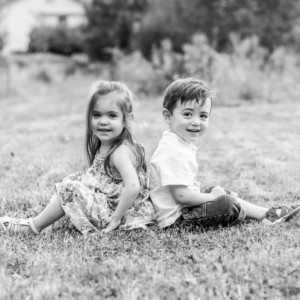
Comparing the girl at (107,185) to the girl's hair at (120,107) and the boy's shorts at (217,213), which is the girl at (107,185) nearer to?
the girl's hair at (120,107)

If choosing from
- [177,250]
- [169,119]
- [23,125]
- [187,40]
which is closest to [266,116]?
[23,125]

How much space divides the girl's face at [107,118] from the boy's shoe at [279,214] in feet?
3.85

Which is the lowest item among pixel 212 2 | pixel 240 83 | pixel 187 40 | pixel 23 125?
pixel 23 125

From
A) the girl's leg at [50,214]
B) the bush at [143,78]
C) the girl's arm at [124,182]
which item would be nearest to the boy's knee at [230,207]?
the girl's arm at [124,182]

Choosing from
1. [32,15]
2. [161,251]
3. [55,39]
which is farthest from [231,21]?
[32,15]

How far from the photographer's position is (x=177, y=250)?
2.94 meters

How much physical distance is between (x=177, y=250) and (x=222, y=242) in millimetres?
293

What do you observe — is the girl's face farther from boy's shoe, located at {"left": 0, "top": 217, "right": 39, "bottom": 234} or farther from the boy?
boy's shoe, located at {"left": 0, "top": 217, "right": 39, "bottom": 234}

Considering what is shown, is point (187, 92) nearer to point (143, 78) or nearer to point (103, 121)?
point (103, 121)

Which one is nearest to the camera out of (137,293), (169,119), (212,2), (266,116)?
(137,293)

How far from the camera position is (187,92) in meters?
3.24

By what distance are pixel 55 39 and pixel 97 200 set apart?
2869 centimetres

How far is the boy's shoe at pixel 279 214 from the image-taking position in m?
3.35

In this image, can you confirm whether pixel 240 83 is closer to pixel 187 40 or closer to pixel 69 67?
pixel 187 40
